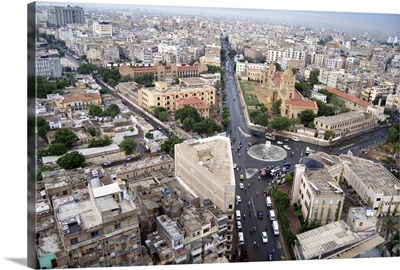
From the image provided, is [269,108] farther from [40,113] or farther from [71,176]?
[71,176]

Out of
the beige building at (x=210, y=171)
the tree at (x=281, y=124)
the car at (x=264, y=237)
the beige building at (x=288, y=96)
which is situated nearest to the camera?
the beige building at (x=210, y=171)

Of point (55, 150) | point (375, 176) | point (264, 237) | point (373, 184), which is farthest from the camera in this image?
point (55, 150)

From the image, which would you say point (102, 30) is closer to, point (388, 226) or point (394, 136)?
point (394, 136)

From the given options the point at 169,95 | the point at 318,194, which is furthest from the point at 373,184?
the point at 169,95

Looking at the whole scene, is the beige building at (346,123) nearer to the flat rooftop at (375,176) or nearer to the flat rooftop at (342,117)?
the flat rooftop at (342,117)

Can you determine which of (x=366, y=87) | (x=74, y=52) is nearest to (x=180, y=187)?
(x=366, y=87)

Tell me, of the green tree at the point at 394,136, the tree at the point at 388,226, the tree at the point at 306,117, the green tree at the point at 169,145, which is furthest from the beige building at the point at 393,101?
the green tree at the point at 169,145
